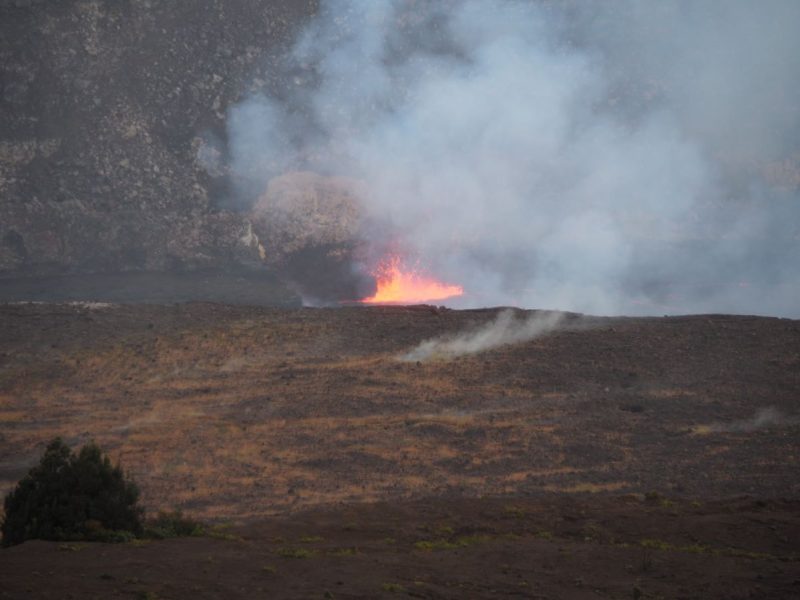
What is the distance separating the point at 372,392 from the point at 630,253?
1584 cm

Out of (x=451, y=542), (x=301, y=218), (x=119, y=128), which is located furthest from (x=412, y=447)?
(x=119, y=128)

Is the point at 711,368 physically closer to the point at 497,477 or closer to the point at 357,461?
the point at 497,477

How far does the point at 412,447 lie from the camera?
807 inches

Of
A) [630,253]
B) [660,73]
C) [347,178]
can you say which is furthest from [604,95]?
[347,178]

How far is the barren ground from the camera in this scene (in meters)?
13.4

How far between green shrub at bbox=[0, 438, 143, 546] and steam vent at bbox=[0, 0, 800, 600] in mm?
43

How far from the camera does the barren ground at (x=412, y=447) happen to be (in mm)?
13359

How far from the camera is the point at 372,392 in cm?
2302

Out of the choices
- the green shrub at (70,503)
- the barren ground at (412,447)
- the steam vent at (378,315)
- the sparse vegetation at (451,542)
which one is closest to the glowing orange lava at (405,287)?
the steam vent at (378,315)

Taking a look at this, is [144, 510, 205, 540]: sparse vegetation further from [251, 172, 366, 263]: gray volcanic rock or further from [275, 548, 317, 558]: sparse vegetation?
[251, 172, 366, 263]: gray volcanic rock

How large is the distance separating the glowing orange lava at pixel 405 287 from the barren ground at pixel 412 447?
6.84 metres

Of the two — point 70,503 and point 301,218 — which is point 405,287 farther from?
point 70,503

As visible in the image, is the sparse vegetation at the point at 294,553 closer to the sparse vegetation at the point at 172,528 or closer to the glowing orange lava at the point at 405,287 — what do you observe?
the sparse vegetation at the point at 172,528

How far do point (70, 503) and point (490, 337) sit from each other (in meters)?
13.5
